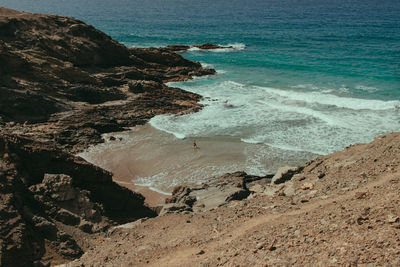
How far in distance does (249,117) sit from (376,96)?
12.9m

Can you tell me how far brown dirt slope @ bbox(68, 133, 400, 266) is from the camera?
6.88 m

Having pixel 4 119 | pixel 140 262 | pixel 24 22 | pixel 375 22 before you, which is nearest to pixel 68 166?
pixel 140 262

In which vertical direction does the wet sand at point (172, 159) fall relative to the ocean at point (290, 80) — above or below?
below

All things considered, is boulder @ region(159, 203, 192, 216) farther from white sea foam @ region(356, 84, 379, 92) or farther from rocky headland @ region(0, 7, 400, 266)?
white sea foam @ region(356, 84, 379, 92)

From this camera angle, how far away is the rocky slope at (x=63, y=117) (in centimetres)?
947

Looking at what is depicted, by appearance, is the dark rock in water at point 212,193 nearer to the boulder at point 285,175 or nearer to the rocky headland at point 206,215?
the rocky headland at point 206,215

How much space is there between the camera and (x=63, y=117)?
969 inches

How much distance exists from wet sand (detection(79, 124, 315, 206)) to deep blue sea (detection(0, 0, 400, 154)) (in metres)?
1.35

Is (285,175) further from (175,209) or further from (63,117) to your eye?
(63,117)

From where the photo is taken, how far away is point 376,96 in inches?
1293

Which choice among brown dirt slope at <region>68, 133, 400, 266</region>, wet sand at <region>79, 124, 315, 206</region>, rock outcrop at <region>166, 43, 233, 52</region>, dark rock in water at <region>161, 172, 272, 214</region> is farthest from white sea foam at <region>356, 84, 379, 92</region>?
rock outcrop at <region>166, 43, 233, 52</region>

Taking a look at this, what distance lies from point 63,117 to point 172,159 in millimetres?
8450

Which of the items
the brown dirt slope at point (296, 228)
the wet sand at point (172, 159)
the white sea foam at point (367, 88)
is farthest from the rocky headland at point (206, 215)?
the white sea foam at point (367, 88)

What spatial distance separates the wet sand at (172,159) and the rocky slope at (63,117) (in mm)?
2242
